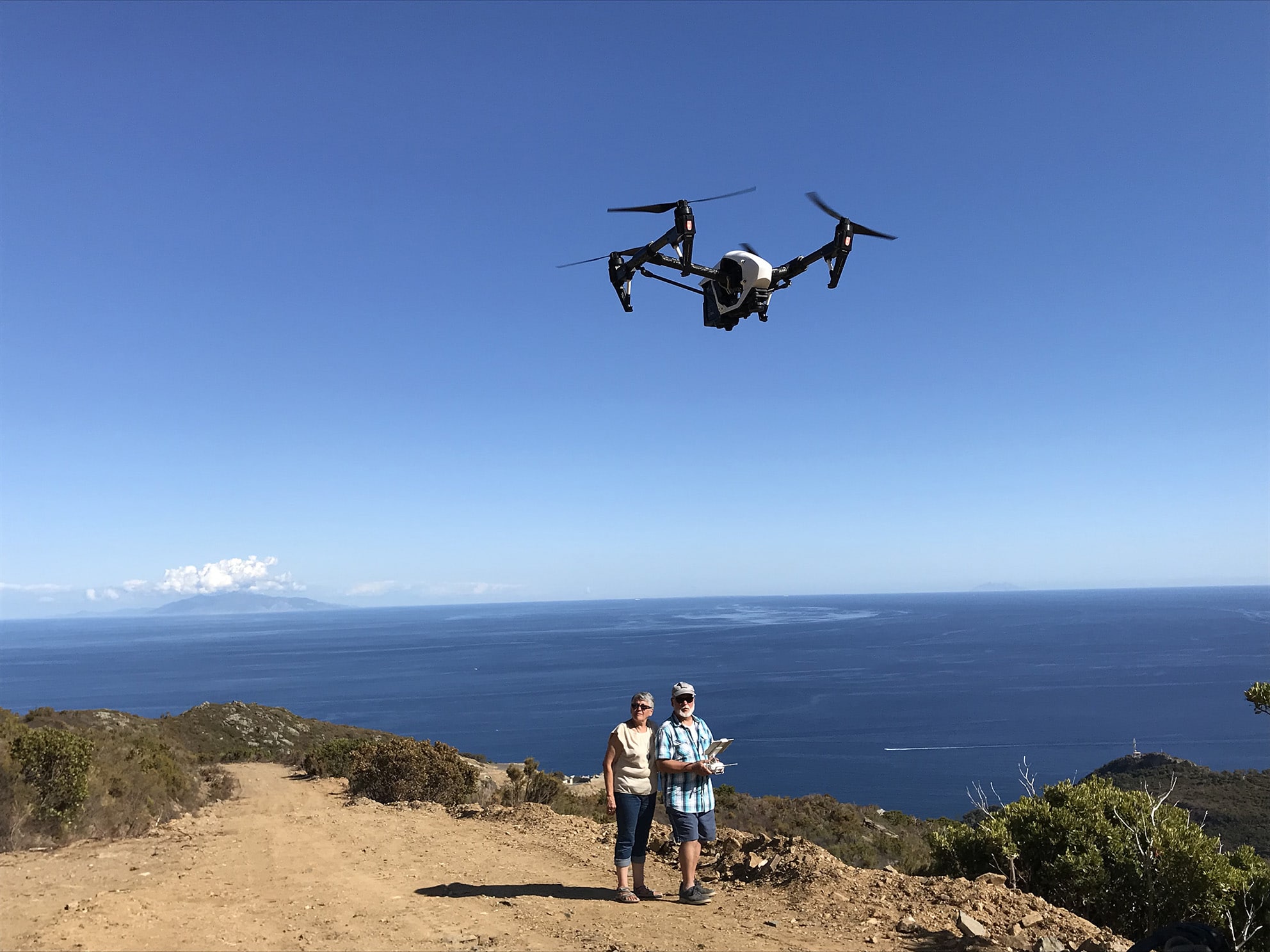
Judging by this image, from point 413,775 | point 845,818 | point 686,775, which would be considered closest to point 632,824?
point 686,775

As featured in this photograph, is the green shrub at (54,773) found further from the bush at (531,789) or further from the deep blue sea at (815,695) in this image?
the deep blue sea at (815,695)

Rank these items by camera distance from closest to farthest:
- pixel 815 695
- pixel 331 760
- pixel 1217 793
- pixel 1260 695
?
pixel 1260 695 < pixel 331 760 < pixel 1217 793 < pixel 815 695

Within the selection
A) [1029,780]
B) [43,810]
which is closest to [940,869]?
[1029,780]

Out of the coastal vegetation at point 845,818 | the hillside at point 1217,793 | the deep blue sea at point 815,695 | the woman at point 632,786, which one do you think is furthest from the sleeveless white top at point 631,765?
the deep blue sea at point 815,695

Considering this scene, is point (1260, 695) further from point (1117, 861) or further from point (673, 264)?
point (673, 264)

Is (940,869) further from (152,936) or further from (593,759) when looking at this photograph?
(593,759)

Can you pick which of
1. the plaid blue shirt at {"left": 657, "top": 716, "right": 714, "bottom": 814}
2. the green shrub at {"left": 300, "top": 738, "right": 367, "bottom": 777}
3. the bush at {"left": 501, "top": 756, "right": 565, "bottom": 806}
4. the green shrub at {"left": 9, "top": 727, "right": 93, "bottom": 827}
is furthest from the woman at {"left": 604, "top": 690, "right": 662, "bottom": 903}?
the green shrub at {"left": 300, "top": 738, "right": 367, "bottom": 777}
